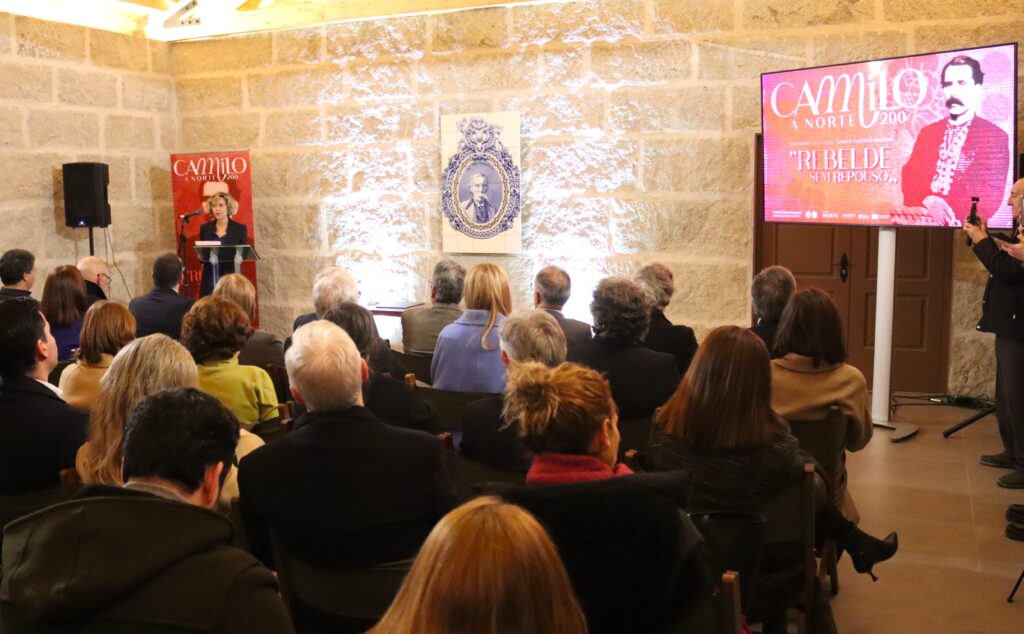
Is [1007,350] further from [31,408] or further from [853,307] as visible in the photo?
[31,408]

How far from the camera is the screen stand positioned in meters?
5.84

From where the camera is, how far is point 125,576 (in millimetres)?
1470

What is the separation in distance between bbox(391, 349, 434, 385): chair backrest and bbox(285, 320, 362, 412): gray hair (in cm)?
193

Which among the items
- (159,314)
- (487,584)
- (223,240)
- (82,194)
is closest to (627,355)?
(487,584)

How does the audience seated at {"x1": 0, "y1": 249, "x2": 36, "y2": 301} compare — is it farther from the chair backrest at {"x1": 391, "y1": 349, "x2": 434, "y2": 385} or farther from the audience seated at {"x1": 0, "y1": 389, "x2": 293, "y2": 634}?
the audience seated at {"x1": 0, "y1": 389, "x2": 293, "y2": 634}

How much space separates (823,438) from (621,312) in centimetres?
84

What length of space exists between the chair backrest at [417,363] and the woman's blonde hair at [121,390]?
1965 mm

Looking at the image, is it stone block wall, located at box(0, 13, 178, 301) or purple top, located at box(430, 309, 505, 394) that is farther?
stone block wall, located at box(0, 13, 178, 301)

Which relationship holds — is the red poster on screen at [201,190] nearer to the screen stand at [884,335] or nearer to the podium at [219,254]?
the podium at [219,254]

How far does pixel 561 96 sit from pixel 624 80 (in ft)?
1.64

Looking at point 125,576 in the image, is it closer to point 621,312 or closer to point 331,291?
point 621,312

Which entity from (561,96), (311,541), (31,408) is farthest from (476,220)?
(311,541)

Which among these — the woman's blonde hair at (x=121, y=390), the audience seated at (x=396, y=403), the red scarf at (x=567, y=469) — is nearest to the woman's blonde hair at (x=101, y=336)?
the audience seated at (x=396, y=403)

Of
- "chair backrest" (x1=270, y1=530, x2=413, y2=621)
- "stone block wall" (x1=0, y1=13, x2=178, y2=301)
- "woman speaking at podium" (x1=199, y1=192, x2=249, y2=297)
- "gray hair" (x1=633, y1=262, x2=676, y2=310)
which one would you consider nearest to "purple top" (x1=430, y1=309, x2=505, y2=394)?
"gray hair" (x1=633, y1=262, x2=676, y2=310)
